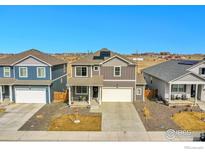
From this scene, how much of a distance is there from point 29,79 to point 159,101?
1389 centimetres

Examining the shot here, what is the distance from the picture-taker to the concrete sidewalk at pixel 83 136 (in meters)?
12.0

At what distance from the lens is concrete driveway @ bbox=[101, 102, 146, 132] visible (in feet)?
46.4

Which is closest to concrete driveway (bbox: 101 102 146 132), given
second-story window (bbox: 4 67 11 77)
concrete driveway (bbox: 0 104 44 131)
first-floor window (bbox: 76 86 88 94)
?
first-floor window (bbox: 76 86 88 94)

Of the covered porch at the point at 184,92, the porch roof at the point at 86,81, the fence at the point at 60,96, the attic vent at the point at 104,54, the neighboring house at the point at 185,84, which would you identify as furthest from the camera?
the attic vent at the point at 104,54

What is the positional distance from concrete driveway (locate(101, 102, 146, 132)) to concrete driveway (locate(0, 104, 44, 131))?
602 cm

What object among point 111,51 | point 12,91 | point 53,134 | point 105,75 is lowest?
point 53,134

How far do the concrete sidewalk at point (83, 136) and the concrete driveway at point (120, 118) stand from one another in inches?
38.3

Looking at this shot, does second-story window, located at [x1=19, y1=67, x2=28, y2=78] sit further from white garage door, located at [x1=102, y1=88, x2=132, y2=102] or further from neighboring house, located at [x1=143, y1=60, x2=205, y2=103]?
neighboring house, located at [x1=143, y1=60, x2=205, y2=103]

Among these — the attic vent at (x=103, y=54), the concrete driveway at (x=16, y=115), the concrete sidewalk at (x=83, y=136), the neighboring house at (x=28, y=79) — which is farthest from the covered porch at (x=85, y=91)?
the concrete sidewalk at (x=83, y=136)

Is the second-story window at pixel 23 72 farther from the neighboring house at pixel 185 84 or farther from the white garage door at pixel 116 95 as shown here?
the neighboring house at pixel 185 84

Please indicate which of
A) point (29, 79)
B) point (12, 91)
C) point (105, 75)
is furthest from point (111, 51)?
point (12, 91)

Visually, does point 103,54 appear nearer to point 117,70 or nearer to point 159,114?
point 117,70

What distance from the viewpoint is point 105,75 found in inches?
881
